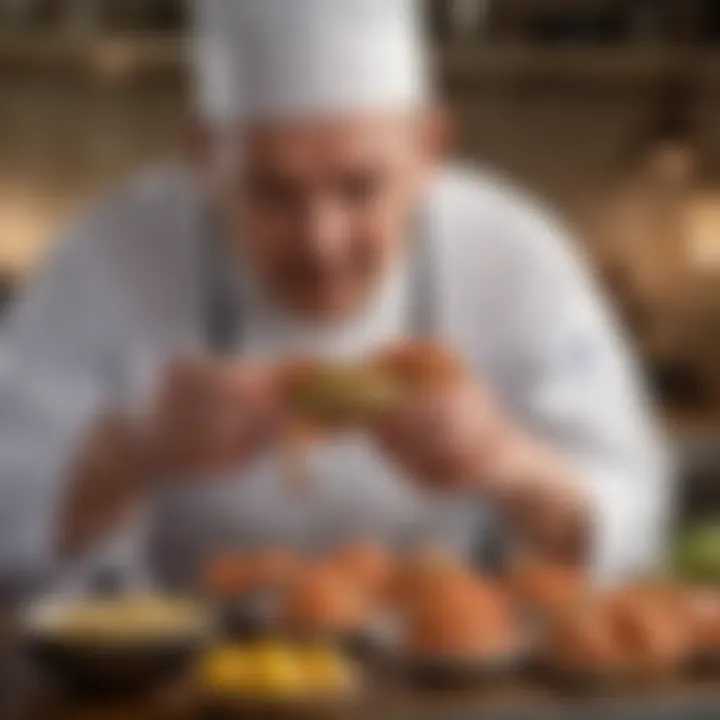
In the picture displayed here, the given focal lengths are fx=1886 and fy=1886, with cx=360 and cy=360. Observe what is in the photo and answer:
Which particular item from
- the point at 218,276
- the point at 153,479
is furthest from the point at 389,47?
the point at 153,479

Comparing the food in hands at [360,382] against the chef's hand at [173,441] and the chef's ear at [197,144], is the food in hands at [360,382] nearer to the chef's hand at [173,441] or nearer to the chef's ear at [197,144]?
the chef's hand at [173,441]

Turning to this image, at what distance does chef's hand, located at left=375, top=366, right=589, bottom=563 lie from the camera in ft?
4.55

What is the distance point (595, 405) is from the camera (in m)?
1.40

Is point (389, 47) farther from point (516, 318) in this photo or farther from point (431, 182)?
point (516, 318)

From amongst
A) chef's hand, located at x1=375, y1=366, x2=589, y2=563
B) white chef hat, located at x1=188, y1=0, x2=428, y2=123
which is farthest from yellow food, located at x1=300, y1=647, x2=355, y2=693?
white chef hat, located at x1=188, y1=0, x2=428, y2=123

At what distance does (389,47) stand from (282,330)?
0.22 metres

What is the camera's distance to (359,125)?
1.38m

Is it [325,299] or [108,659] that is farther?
[325,299]

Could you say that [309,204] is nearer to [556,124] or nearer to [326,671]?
[556,124]

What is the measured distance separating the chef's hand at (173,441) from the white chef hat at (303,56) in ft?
0.63

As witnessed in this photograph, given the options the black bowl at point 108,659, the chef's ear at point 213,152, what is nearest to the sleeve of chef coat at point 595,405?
the chef's ear at point 213,152

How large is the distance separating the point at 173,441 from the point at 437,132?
0.30 meters

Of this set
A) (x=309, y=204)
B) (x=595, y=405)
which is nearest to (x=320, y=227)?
(x=309, y=204)

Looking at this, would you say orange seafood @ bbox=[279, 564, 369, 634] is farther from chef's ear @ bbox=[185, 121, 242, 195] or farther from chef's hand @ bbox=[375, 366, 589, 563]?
chef's ear @ bbox=[185, 121, 242, 195]
